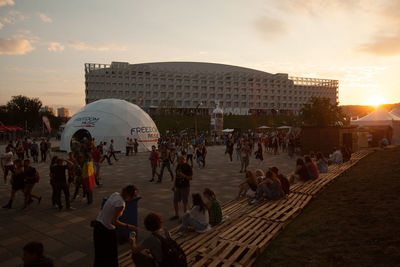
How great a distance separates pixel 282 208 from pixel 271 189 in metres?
0.78

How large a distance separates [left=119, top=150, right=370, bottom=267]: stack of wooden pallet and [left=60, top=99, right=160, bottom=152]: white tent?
60.0ft

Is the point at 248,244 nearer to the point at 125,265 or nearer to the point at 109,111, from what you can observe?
the point at 125,265

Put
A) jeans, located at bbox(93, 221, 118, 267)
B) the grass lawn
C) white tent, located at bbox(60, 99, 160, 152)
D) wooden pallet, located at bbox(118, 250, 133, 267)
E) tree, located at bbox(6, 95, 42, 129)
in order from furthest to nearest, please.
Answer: tree, located at bbox(6, 95, 42, 129) → white tent, located at bbox(60, 99, 160, 152) → the grass lawn → wooden pallet, located at bbox(118, 250, 133, 267) → jeans, located at bbox(93, 221, 118, 267)

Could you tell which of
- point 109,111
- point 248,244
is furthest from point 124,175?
point 109,111

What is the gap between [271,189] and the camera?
296 inches

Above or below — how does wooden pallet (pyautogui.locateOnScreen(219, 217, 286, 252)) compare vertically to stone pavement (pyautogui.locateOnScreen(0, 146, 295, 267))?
above

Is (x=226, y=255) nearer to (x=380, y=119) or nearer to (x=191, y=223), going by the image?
(x=191, y=223)

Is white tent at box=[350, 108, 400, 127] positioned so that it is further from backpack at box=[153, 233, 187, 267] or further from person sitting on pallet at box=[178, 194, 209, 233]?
backpack at box=[153, 233, 187, 267]

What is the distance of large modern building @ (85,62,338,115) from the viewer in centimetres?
8875

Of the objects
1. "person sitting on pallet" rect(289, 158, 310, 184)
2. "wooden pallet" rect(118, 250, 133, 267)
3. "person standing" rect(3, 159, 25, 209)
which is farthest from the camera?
"person sitting on pallet" rect(289, 158, 310, 184)

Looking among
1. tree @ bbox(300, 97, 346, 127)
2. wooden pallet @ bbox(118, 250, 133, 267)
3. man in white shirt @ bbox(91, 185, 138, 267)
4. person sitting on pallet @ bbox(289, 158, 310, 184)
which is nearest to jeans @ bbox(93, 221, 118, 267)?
man in white shirt @ bbox(91, 185, 138, 267)

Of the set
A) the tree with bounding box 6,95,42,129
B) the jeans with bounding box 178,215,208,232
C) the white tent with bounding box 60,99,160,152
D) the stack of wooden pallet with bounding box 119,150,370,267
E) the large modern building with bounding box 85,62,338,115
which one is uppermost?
the large modern building with bounding box 85,62,338,115

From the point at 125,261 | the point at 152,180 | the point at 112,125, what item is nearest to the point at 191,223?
the point at 125,261

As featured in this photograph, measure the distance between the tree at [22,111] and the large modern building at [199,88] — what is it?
1042 inches
